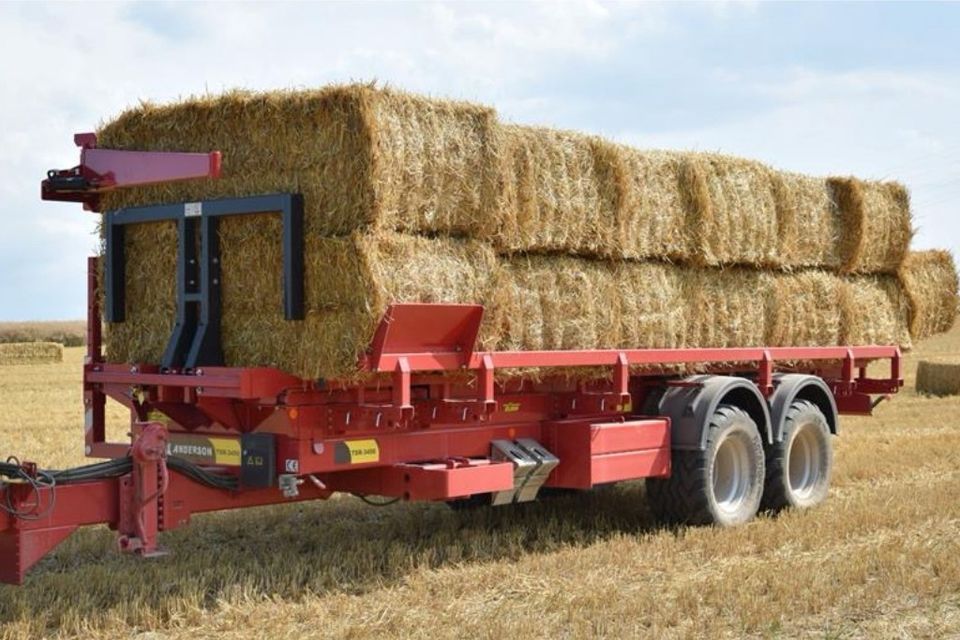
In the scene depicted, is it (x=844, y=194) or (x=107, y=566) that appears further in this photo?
(x=844, y=194)

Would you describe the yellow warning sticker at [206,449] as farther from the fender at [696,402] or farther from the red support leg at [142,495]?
the fender at [696,402]

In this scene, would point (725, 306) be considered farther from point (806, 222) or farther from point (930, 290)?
point (930, 290)

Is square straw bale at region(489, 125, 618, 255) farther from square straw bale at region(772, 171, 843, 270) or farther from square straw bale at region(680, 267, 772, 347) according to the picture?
square straw bale at region(772, 171, 843, 270)

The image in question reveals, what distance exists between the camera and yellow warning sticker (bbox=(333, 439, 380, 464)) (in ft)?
26.9

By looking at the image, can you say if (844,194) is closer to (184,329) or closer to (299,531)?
(299,531)

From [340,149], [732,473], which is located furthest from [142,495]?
[732,473]

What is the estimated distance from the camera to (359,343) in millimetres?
7645

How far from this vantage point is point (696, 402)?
10.2 meters

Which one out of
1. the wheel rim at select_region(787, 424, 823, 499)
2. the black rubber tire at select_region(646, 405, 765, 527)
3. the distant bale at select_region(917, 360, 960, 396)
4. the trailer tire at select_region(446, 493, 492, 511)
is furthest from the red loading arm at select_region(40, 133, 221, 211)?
the distant bale at select_region(917, 360, 960, 396)

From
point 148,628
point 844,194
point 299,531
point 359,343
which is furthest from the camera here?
point 844,194

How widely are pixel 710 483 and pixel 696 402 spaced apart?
2.04ft

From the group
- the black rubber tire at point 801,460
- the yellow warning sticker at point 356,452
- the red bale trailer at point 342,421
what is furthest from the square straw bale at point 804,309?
the yellow warning sticker at point 356,452

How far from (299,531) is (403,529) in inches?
31.5

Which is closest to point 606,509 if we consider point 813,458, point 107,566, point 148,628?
point 813,458
